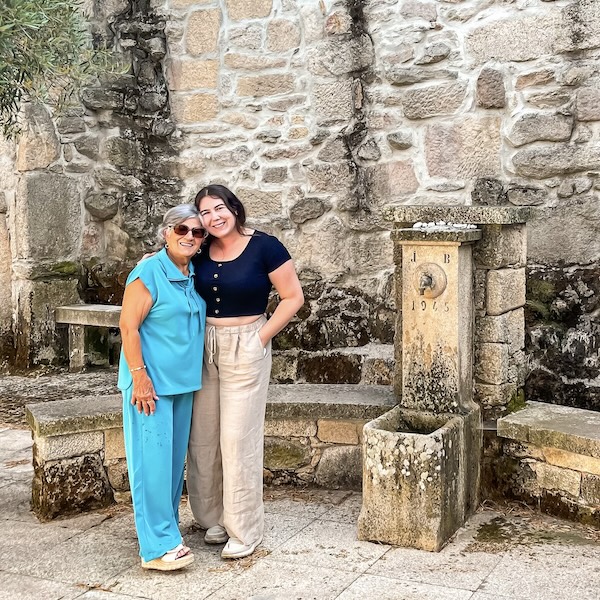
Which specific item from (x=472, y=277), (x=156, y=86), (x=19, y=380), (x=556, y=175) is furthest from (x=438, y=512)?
(x=156, y=86)

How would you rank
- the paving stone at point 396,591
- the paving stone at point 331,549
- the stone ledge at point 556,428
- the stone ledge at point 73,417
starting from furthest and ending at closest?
the stone ledge at point 73,417 < the stone ledge at point 556,428 < the paving stone at point 331,549 < the paving stone at point 396,591

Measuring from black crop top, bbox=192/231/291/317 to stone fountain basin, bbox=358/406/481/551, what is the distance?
0.76 metres

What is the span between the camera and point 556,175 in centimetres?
547

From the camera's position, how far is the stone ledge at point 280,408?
4.23 meters

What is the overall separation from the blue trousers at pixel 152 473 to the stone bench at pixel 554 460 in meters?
1.58

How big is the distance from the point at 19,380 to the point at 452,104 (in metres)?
3.63

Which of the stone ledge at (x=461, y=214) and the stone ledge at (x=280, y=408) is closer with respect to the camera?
the stone ledge at (x=461, y=214)

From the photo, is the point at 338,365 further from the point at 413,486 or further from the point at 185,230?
the point at 185,230

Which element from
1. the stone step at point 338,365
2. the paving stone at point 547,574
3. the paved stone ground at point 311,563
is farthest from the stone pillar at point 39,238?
the paving stone at point 547,574

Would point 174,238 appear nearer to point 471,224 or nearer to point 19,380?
point 471,224

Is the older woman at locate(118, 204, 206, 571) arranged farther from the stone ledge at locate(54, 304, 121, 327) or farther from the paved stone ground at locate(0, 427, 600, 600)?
the stone ledge at locate(54, 304, 121, 327)

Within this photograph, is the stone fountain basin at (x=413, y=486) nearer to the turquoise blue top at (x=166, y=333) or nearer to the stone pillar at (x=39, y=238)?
the turquoise blue top at (x=166, y=333)

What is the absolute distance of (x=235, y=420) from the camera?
3.66 m

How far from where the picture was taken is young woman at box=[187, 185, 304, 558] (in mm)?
3643
